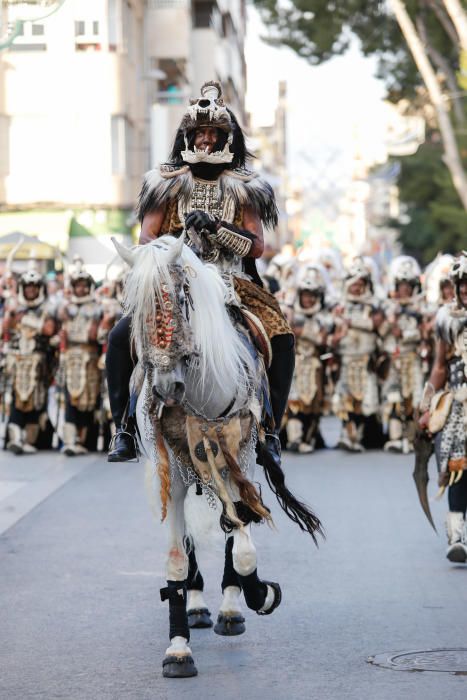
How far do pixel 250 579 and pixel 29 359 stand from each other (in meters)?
11.3

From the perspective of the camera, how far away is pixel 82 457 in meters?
18.4

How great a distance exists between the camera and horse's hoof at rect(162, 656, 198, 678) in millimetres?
7449

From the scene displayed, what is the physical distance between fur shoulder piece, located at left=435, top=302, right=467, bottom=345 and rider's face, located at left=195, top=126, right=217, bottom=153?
2535 mm

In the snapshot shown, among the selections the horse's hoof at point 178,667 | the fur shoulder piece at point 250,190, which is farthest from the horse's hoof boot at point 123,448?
the fur shoulder piece at point 250,190

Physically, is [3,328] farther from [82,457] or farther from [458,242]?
[458,242]

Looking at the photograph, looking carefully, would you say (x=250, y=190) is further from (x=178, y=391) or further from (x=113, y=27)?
(x=113, y=27)

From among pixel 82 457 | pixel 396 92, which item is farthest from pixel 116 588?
pixel 396 92

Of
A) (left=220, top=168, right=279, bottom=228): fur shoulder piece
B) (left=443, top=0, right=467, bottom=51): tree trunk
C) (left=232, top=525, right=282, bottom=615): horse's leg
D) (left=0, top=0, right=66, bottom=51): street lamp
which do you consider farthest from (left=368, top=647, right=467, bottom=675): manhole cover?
(left=443, top=0, right=467, bottom=51): tree trunk

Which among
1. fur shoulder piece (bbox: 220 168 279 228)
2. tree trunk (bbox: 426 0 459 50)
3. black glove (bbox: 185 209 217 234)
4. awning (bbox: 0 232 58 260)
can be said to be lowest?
black glove (bbox: 185 209 217 234)

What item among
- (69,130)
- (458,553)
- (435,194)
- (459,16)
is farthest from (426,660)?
(435,194)

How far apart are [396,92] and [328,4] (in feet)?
14.1

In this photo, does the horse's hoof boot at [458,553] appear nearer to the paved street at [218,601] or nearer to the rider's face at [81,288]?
the paved street at [218,601]

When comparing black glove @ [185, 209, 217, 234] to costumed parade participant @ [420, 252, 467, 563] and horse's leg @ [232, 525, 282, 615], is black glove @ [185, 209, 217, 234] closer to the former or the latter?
horse's leg @ [232, 525, 282, 615]

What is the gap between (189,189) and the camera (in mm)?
8477
